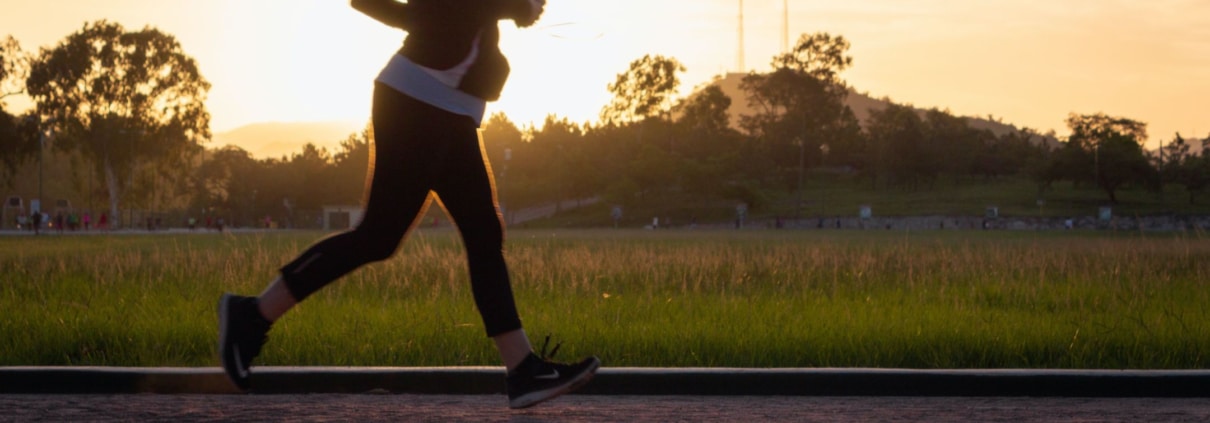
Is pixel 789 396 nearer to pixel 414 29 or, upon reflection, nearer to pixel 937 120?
pixel 414 29

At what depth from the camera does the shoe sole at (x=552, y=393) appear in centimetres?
441

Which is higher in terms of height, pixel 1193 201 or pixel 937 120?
pixel 937 120

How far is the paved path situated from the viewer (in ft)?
15.4

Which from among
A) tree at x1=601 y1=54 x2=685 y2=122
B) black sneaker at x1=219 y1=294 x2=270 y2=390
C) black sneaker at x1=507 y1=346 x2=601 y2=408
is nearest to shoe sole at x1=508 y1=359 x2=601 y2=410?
black sneaker at x1=507 y1=346 x2=601 y2=408

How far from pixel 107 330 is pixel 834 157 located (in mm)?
138814

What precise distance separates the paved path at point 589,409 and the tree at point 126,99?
67.1m

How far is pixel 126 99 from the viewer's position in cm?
6956

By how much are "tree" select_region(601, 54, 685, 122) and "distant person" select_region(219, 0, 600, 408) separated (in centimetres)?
9418

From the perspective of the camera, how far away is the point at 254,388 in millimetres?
5457

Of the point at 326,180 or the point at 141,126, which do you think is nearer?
the point at 141,126

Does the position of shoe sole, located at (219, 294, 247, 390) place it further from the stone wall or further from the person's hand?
the stone wall

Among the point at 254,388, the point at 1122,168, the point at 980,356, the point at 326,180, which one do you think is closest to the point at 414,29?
the point at 254,388

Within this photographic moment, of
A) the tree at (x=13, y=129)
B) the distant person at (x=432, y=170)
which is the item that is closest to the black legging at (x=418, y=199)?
the distant person at (x=432, y=170)

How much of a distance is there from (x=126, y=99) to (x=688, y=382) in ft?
228
